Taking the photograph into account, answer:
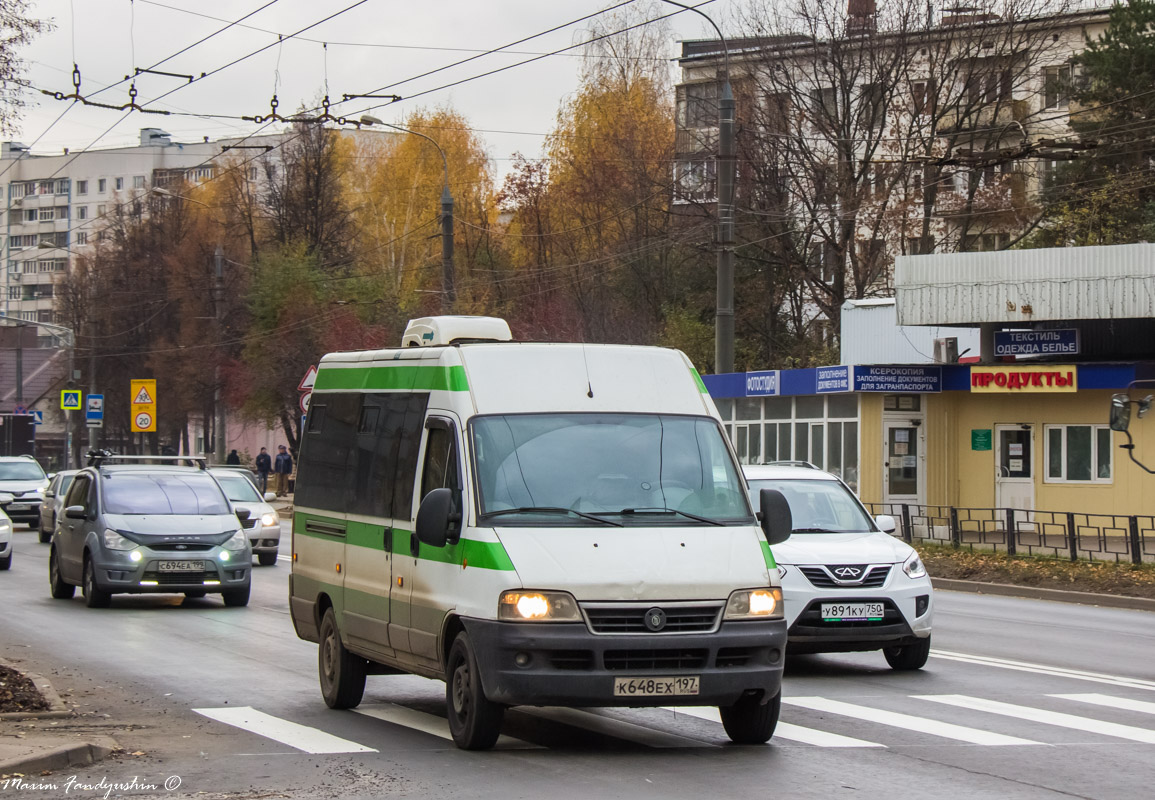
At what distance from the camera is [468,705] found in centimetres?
920

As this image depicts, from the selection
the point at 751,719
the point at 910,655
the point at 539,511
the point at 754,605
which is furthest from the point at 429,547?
the point at 910,655

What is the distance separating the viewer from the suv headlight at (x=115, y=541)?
64.0 feet

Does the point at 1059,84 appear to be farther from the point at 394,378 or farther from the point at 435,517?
the point at 435,517

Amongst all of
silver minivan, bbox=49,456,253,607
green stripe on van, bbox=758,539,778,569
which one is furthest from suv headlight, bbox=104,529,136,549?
green stripe on van, bbox=758,539,778,569

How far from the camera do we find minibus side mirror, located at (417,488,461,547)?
9.10m

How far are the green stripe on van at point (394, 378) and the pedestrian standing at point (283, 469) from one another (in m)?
41.1

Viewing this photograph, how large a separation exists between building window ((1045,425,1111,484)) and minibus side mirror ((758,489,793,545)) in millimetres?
24877

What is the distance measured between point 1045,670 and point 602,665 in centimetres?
645

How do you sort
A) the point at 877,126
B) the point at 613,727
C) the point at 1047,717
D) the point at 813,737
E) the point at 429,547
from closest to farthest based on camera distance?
the point at 429,547 → the point at 813,737 → the point at 613,727 → the point at 1047,717 → the point at 877,126

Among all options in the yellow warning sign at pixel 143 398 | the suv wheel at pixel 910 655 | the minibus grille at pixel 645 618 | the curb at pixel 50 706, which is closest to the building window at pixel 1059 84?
the yellow warning sign at pixel 143 398

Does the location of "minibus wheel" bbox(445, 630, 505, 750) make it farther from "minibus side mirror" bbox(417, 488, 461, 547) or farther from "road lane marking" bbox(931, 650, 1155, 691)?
"road lane marking" bbox(931, 650, 1155, 691)

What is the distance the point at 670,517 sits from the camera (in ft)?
30.7

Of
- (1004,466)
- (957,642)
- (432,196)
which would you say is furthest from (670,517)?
(432,196)

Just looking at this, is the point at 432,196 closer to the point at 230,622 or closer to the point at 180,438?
the point at 180,438
